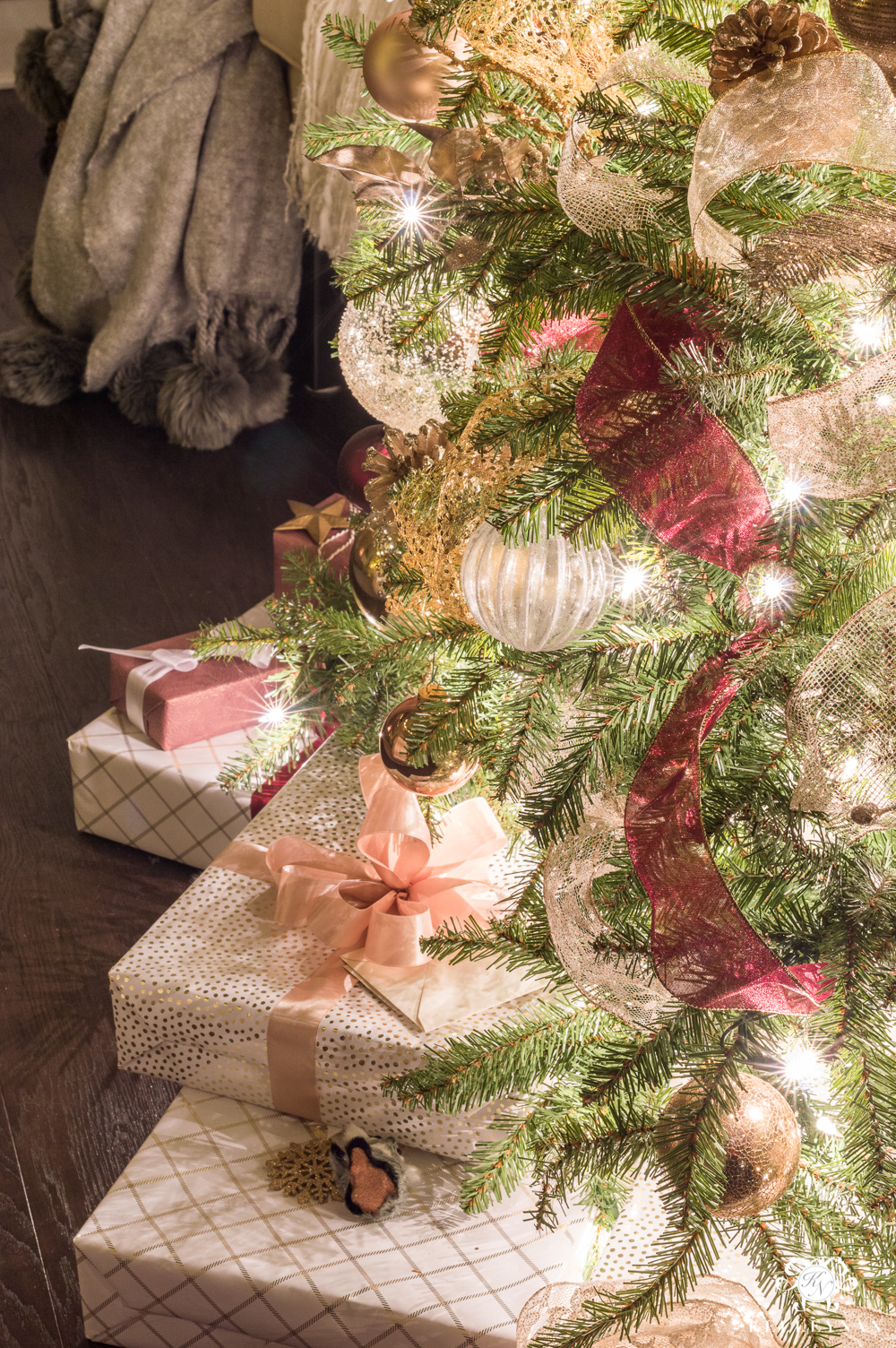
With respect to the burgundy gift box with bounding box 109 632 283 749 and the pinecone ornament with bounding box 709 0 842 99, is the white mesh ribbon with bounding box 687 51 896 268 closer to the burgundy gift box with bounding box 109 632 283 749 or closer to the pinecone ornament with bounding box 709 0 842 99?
the pinecone ornament with bounding box 709 0 842 99

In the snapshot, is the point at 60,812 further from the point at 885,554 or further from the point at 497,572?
the point at 885,554

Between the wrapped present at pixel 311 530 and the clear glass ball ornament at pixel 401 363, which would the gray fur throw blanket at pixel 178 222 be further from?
the clear glass ball ornament at pixel 401 363

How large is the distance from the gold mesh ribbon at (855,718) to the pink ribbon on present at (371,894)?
0.44m

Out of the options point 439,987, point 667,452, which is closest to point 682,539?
point 667,452

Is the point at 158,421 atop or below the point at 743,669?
below

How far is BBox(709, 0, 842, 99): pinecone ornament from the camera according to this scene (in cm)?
38

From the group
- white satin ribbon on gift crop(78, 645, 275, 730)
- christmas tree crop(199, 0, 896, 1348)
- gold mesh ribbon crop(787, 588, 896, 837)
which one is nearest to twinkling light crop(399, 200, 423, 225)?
christmas tree crop(199, 0, 896, 1348)

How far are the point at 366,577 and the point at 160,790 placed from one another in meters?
0.50

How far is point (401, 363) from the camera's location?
704 millimetres

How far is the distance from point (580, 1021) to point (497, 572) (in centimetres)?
26

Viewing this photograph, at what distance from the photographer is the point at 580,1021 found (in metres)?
0.63

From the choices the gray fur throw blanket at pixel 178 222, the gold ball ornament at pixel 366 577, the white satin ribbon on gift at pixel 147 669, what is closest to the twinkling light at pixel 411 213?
the gold ball ornament at pixel 366 577

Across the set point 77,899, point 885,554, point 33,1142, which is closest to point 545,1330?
point 885,554

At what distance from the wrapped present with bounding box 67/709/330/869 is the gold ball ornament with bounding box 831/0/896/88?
0.82 metres
